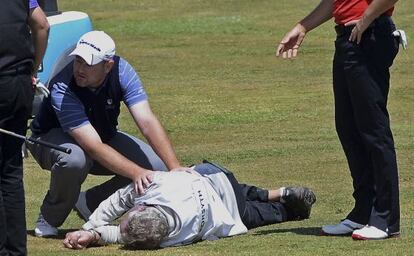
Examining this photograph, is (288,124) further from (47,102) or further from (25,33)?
(25,33)

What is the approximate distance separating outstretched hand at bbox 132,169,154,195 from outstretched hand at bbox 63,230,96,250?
0.38 metres

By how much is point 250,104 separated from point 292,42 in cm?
667

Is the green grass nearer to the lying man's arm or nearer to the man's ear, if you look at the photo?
the lying man's arm

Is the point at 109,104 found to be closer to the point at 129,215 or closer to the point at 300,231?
the point at 129,215

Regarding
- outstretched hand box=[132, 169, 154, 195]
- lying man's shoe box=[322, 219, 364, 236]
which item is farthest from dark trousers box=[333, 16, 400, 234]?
outstretched hand box=[132, 169, 154, 195]

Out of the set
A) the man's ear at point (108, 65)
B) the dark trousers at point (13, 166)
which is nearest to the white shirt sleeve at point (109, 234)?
the dark trousers at point (13, 166)

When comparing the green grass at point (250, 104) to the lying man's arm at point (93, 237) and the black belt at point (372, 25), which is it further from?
the black belt at point (372, 25)

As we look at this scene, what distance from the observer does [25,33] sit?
249 inches

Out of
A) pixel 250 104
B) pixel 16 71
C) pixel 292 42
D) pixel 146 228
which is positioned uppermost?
pixel 16 71

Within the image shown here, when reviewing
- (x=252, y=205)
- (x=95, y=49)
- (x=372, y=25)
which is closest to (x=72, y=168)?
(x=95, y=49)

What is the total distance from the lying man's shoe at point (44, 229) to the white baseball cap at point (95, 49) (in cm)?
109

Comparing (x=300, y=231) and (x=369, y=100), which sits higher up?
(x=369, y=100)

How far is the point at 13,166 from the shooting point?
20.9 feet

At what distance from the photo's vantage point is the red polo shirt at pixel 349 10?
6762 mm
